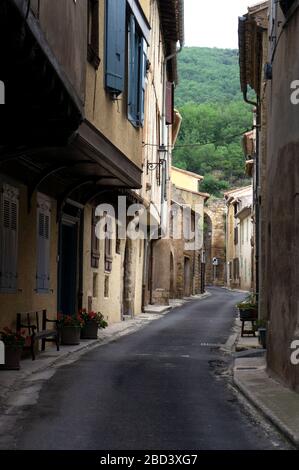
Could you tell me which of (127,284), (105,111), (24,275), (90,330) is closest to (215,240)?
(127,284)

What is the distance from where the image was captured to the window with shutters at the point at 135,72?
17.5 m

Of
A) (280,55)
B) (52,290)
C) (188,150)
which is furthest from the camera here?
(188,150)

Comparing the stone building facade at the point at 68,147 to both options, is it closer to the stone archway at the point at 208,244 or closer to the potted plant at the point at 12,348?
the potted plant at the point at 12,348

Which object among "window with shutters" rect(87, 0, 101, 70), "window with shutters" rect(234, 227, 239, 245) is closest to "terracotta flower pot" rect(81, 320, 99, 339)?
"window with shutters" rect(87, 0, 101, 70)

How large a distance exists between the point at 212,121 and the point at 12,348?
80124mm

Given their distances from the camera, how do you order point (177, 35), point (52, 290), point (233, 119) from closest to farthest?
point (52, 290) < point (177, 35) < point (233, 119)

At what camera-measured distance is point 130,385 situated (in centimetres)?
1136

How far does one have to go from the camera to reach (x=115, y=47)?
1580 cm

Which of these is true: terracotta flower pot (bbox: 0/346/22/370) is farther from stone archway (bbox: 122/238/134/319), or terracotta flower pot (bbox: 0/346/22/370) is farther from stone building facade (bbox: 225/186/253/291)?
stone building facade (bbox: 225/186/253/291)

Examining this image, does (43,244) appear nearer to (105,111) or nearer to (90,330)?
(105,111)

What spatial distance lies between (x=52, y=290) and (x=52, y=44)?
804cm

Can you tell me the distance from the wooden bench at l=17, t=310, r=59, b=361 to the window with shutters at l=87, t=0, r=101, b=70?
14.6 ft
